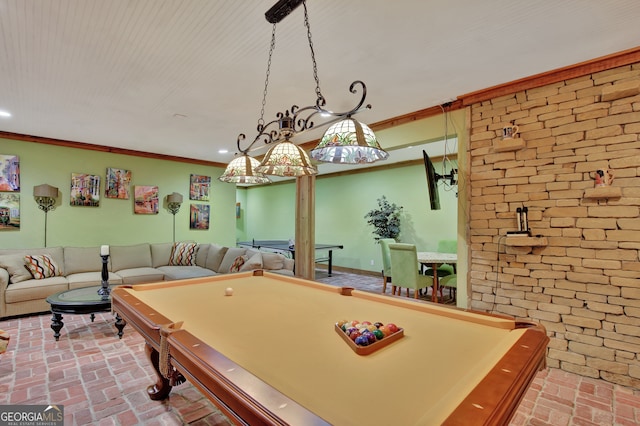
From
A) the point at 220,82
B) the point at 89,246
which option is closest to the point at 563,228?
the point at 220,82

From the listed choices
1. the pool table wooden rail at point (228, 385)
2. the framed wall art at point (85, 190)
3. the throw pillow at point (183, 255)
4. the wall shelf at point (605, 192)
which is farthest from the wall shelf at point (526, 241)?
the framed wall art at point (85, 190)

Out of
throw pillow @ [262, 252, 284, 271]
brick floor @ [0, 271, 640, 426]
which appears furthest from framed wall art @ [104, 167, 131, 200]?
→ throw pillow @ [262, 252, 284, 271]

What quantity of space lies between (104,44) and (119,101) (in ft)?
4.05

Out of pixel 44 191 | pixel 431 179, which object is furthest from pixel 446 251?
pixel 44 191

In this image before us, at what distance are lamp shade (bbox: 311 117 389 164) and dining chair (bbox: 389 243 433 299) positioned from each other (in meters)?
2.65

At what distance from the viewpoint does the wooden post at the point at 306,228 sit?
5.09 metres

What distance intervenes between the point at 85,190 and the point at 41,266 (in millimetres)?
1464

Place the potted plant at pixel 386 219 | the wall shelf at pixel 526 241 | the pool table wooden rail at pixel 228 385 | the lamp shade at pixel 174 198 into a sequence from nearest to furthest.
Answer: the pool table wooden rail at pixel 228 385 < the wall shelf at pixel 526 241 < the lamp shade at pixel 174 198 < the potted plant at pixel 386 219

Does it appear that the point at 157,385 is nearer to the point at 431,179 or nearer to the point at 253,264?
the point at 253,264

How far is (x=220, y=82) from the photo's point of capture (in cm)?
292

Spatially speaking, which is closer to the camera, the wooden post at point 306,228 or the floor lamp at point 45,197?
the floor lamp at point 45,197

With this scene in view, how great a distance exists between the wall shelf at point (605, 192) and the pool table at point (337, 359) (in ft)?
5.66

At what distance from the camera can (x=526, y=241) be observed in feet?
9.18

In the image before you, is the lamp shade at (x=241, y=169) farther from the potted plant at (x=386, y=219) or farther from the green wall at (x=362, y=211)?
the green wall at (x=362, y=211)
